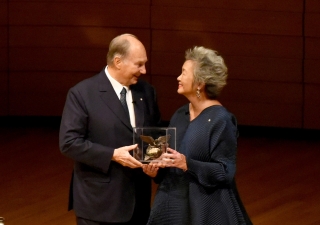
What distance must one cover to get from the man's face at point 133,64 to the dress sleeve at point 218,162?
1.64ft

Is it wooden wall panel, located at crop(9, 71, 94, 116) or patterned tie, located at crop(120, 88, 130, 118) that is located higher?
patterned tie, located at crop(120, 88, 130, 118)

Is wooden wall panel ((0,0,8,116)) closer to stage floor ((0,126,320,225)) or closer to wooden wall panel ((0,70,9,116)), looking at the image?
wooden wall panel ((0,70,9,116))

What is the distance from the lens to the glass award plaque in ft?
11.7

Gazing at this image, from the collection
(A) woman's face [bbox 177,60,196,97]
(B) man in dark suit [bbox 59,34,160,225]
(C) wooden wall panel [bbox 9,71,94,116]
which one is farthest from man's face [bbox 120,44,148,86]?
(C) wooden wall panel [bbox 9,71,94,116]

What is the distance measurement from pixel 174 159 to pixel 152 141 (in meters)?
0.18

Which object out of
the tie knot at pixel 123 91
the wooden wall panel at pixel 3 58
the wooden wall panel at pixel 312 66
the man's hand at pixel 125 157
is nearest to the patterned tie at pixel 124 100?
the tie knot at pixel 123 91

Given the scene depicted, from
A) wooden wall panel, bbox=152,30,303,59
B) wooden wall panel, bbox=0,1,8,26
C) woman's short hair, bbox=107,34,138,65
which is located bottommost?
wooden wall panel, bbox=152,30,303,59

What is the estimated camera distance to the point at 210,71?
11.8 feet

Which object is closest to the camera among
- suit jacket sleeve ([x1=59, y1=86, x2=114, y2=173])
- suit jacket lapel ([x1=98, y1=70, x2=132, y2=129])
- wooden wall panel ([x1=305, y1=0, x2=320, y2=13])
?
suit jacket sleeve ([x1=59, y1=86, x2=114, y2=173])

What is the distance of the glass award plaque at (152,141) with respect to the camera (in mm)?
3574

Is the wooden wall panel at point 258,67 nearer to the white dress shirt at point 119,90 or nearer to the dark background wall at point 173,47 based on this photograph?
the dark background wall at point 173,47

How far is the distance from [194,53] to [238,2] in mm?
4130

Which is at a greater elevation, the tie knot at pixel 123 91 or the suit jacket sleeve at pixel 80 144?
the tie knot at pixel 123 91

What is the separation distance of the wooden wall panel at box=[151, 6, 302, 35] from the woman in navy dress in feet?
13.4
